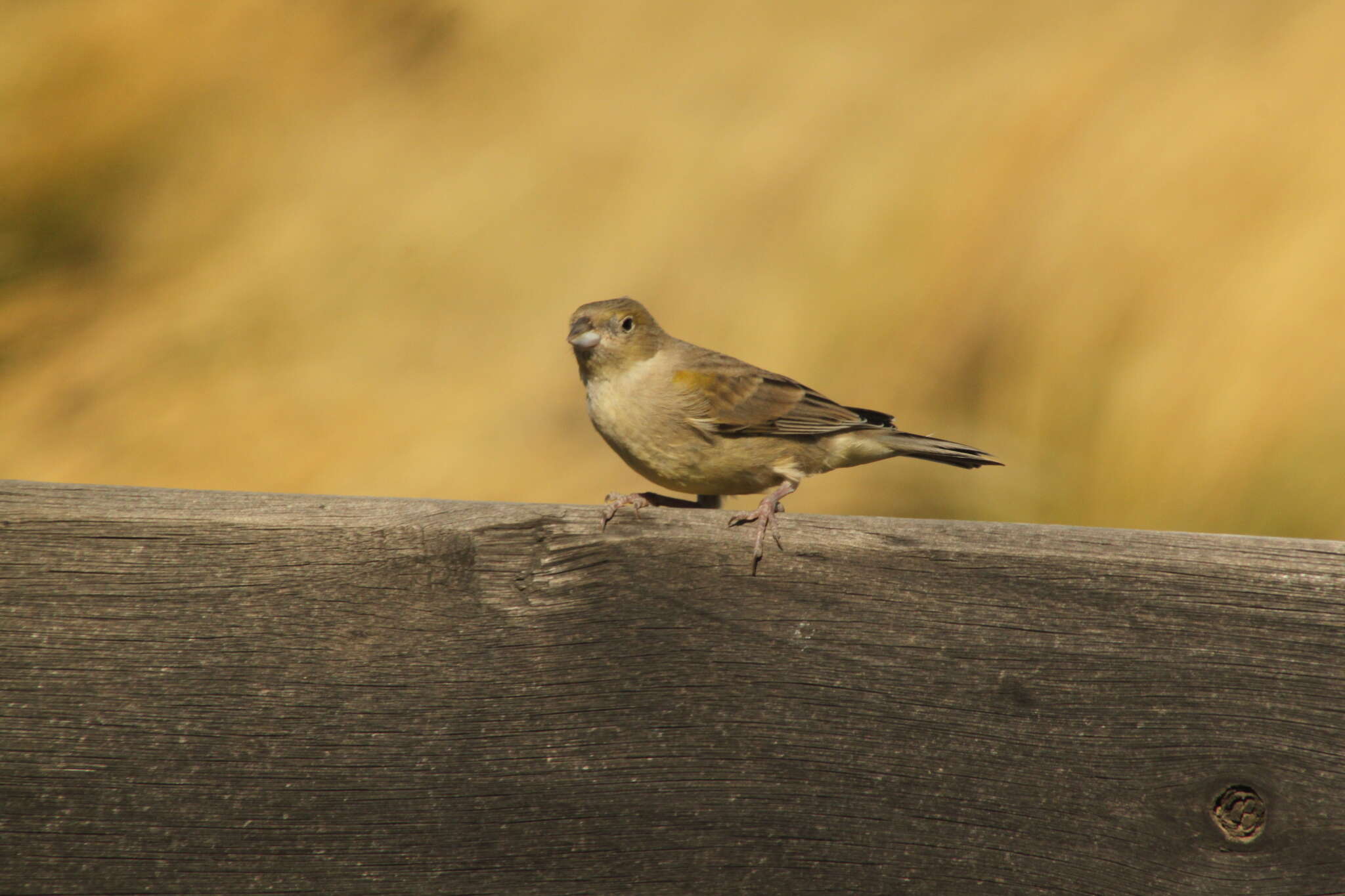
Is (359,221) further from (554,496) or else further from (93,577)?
(93,577)

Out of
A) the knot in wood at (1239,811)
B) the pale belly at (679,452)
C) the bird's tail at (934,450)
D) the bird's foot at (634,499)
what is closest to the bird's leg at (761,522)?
the bird's foot at (634,499)

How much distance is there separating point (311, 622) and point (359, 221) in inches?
68.6

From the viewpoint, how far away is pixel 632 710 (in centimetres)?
180

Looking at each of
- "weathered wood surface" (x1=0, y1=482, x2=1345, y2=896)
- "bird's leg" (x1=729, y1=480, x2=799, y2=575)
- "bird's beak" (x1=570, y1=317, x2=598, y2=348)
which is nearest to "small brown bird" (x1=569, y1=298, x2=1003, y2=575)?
"bird's beak" (x1=570, y1=317, x2=598, y2=348)

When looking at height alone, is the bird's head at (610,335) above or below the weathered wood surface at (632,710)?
above

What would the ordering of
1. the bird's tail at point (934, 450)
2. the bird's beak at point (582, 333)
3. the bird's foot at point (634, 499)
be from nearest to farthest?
the bird's foot at point (634, 499)
the bird's tail at point (934, 450)
the bird's beak at point (582, 333)

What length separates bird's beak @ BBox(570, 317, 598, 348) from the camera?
3521mm

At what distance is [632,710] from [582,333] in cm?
190

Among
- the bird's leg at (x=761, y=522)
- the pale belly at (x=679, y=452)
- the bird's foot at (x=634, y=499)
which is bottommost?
the bird's leg at (x=761, y=522)

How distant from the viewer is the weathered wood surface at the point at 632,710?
1.76 meters

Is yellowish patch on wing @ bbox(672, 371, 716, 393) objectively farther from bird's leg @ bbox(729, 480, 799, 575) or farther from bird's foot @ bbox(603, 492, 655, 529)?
bird's leg @ bbox(729, 480, 799, 575)

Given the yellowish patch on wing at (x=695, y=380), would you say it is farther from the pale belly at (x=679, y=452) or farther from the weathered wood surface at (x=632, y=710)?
the weathered wood surface at (x=632, y=710)

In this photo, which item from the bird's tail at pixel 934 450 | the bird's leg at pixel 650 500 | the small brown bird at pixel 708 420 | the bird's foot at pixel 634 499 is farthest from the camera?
the small brown bird at pixel 708 420

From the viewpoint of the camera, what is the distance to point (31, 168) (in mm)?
2883
